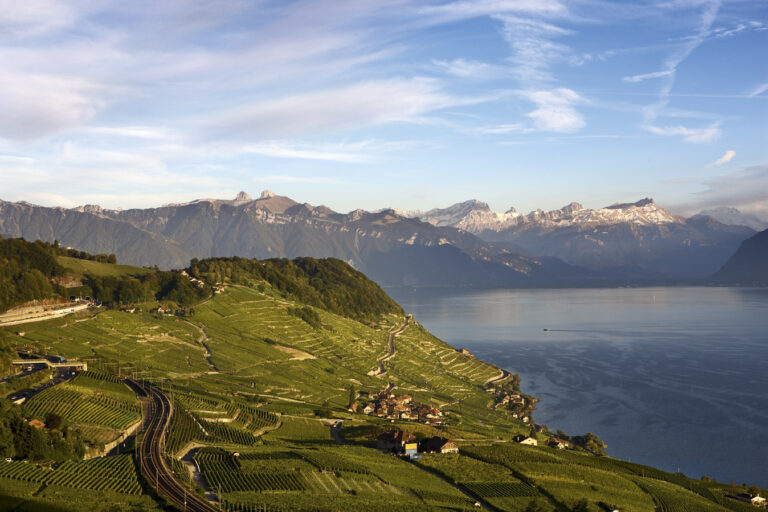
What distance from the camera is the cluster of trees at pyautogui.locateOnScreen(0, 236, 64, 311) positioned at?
105250 millimetres

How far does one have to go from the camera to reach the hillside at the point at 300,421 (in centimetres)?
4906

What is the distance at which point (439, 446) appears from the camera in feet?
234

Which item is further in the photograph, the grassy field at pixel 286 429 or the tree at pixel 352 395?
the tree at pixel 352 395

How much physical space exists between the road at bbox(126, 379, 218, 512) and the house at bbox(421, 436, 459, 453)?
28235 mm

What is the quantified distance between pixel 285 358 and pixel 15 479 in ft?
249

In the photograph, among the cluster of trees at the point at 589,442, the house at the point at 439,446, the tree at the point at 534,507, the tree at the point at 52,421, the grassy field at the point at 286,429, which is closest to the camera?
the grassy field at the point at 286,429

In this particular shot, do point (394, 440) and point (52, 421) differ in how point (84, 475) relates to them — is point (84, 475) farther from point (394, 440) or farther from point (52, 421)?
point (394, 440)

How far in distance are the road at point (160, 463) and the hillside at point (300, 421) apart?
93 centimetres

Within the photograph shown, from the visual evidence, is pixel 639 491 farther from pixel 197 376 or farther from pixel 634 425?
pixel 197 376

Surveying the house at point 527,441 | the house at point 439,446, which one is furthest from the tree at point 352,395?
the house at point 439,446

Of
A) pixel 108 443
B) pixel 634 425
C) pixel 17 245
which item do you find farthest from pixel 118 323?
pixel 634 425

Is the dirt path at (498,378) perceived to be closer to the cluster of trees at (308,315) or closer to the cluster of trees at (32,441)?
the cluster of trees at (308,315)

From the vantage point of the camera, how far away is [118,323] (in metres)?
104

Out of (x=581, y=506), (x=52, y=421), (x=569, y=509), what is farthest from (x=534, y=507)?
(x=52, y=421)
